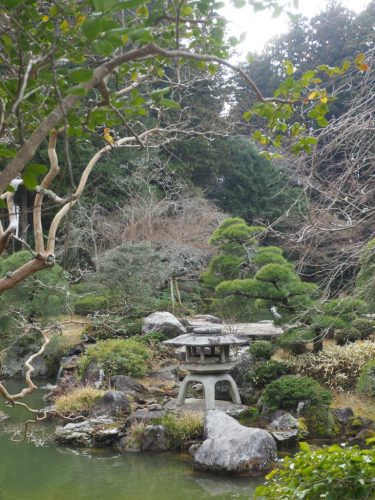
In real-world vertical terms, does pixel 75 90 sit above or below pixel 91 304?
above

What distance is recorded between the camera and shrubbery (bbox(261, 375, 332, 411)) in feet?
23.4

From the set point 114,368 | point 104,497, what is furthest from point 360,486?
point 114,368

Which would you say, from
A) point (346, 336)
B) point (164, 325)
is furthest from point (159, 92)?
point (164, 325)

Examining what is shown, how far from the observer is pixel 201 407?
7699 millimetres

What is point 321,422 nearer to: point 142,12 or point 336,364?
point 336,364

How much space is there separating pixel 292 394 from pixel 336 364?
135 centimetres

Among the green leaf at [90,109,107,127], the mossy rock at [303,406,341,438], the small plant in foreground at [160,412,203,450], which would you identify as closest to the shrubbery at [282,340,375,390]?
the mossy rock at [303,406,341,438]

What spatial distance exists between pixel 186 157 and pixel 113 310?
27.9 ft

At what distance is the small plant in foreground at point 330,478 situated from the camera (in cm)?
222

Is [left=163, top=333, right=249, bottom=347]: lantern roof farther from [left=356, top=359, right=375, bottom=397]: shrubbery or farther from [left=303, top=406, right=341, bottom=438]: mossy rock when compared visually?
[left=356, top=359, right=375, bottom=397]: shrubbery

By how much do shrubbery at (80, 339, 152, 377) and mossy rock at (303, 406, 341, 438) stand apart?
331 cm

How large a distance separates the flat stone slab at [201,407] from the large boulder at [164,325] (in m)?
3.68

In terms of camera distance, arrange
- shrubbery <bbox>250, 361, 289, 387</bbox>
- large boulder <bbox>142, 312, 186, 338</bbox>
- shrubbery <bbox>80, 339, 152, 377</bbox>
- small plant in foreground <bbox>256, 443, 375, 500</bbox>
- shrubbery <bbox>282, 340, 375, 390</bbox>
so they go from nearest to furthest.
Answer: small plant in foreground <bbox>256, 443, 375, 500</bbox> < shrubbery <bbox>282, 340, 375, 390</bbox> < shrubbery <bbox>250, 361, 289, 387</bbox> < shrubbery <bbox>80, 339, 152, 377</bbox> < large boulder <bbox>142, 312, 186, 338</bbox>

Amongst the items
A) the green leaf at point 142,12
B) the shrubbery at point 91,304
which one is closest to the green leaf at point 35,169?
the green leaf at point 142,12
